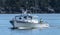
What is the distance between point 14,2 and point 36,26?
8591cm

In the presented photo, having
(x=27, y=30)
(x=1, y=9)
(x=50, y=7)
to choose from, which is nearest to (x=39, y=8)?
(x=50, y=7)

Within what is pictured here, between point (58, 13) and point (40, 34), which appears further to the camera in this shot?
point (58, 13)

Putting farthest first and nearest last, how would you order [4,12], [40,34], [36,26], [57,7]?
[4,12] → [57,7] → [36,26] → [40,34]

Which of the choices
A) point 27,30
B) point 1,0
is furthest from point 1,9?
point 27,30

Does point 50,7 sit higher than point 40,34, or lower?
lower

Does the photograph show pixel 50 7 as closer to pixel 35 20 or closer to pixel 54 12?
pixel 54 12

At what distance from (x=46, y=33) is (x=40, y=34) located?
6.62 feet

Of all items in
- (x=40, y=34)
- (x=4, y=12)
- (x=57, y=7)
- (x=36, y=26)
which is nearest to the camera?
(x=40, y=34)

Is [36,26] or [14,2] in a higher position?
[36,26]

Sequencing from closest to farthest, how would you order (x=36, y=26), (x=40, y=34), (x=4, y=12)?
(x=40, y=34) → (x=36, y=26) → (x=4, y=12)

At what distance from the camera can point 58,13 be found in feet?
486

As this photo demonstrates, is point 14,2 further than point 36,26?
Result: Yes

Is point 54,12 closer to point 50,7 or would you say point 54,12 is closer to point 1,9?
point 50,7

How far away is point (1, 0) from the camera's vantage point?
140 metres
